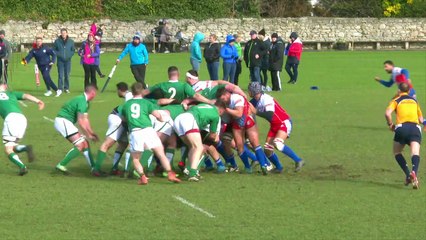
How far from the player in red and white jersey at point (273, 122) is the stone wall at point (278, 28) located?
135 feet

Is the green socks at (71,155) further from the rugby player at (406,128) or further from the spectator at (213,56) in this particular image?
the spectator at (213,56)

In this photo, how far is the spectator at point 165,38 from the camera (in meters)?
55.5

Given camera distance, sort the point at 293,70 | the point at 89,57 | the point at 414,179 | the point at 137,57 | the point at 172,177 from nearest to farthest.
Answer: the point at 414,179 → the point at 172,177 → the point at 137,57 → the point at 89,57 → the point at 293,70

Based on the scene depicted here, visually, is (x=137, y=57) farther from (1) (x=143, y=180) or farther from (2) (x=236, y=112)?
(1) (x=143, y=180)

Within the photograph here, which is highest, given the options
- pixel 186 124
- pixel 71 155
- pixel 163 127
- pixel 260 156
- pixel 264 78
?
pixel 186 124

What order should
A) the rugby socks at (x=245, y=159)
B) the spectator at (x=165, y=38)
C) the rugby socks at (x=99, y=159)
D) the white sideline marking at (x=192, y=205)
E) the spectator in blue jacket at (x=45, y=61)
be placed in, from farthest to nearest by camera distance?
1. the spectator at (x=165, y=38)
2. the spectator in blue jacket at (x=45, y=61)
3. the rugby socks at (x=245, y=159)
4. the rugby socks at (x=99, y=159)
5. the white sideline marking at (x=192, y=205)

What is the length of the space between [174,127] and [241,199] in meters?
2.37

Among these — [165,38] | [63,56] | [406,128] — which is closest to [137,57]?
[63,56]

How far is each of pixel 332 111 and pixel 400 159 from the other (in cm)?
1071

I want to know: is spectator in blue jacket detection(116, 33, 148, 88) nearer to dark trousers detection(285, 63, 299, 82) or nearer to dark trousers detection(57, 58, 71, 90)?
dark trousers detection(57, 58, 71, 90)

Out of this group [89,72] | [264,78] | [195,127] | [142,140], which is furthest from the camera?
[264,78]

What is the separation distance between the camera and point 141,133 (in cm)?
1456

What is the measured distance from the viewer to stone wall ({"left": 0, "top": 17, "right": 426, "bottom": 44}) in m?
56.8

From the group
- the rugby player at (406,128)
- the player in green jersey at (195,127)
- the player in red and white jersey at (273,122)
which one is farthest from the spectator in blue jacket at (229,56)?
the rugby player at (406,128)
